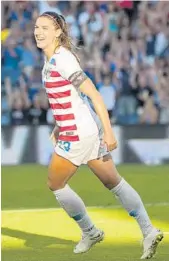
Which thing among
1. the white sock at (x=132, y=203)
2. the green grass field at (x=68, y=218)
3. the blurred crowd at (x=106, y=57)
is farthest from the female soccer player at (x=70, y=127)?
the blurred crowd at (x=106, y=57)

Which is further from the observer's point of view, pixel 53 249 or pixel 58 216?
pixel 58 216

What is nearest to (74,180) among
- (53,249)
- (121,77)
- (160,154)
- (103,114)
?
(160,154)

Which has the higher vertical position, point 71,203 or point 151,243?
point 71,203

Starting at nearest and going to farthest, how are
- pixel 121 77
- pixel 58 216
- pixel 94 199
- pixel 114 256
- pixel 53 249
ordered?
pixel 114 256
pixel 53 249
pixel 58 216
pixel 94 199
pixel 121 77

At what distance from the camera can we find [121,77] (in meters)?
18.5

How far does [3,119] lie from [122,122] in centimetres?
217

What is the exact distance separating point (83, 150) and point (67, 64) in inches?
25.3

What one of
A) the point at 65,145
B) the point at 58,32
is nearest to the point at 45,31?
the point at 58,32

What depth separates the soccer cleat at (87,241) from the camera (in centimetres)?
773

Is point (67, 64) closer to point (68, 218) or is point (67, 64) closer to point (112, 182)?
point (112, 182)

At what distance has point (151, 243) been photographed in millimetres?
7332

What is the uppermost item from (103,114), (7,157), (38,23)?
(38,23)

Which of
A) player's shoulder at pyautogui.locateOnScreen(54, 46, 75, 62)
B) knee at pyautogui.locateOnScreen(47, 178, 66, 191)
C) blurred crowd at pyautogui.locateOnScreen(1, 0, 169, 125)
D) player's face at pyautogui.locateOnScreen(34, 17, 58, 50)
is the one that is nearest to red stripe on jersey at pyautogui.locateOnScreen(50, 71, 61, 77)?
Answer: player's shoulder at pyautogui.locateOnScreen(54, 46, 75, 62)

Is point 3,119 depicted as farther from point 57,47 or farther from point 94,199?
point 57,47
